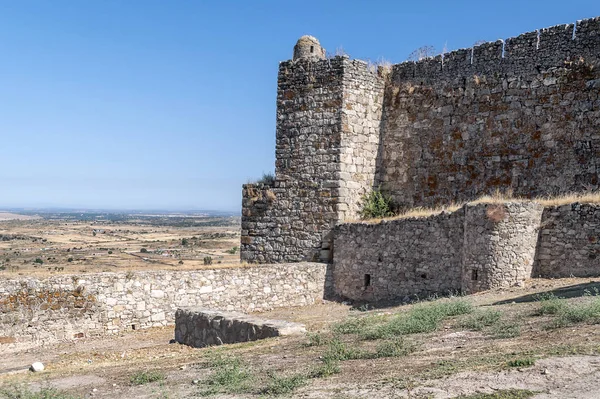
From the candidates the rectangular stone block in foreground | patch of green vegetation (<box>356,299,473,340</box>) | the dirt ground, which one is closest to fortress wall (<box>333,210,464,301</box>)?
the dirt ground

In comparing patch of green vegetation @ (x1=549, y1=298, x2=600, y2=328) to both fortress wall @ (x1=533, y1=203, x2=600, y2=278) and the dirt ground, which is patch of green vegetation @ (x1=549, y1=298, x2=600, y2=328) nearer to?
the dirt ground

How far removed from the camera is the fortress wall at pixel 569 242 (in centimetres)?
1311

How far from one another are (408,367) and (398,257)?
9.01 meters

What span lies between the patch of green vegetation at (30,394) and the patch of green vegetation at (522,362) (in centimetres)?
456

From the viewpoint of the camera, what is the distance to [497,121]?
16.5 meters

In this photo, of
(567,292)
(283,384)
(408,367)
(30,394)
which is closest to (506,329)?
(408,367)

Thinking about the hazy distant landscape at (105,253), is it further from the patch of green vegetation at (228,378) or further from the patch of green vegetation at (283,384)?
the patch of green vegetation at (283,384)

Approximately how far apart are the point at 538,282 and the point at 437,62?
7.11m

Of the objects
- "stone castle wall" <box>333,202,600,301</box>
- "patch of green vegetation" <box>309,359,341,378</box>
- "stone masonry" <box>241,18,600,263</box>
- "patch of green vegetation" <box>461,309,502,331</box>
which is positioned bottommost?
"patch of green vegetation" <box>309,359,341,378</box>

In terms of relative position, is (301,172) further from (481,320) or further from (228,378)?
(228,378)

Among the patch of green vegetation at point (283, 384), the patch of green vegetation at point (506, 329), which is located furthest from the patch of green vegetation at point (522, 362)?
the patch of green vegetation at point (283, 384)

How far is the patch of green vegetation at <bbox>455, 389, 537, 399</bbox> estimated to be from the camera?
551 cm

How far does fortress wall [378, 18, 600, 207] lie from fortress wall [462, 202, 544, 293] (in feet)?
8.21

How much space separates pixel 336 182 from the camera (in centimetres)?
1739
